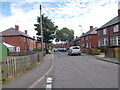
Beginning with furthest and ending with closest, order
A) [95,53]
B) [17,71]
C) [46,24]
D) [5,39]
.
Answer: [5,39]
[46,24]
[95,53]
[17,71]

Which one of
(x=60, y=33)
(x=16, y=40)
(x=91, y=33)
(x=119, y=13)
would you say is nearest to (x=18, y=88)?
(x=119, y=13)

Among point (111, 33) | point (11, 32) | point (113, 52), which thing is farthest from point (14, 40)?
point (113, 52)

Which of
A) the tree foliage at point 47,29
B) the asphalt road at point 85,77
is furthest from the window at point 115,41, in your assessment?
the asphalt road at point 85,77

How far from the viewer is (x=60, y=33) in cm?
8819

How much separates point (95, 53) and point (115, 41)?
28.8ft

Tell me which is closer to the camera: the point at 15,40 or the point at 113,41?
the point at 113,41

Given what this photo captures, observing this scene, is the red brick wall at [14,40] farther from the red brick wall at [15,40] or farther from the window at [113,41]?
the window at [113,41]

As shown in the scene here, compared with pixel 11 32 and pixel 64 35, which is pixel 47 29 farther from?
pixel 64 35

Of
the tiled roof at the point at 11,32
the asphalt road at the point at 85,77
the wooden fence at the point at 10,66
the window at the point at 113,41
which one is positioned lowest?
the asphalt road at the point at 85,77

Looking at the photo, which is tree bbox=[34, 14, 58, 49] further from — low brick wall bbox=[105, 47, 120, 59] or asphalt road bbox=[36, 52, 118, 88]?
asphalt road bbox=[36, 52, 118, 88]

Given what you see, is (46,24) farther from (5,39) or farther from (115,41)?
(115,41)

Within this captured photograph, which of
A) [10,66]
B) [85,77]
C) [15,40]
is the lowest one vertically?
[85,77]

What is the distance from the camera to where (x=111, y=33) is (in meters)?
36.7

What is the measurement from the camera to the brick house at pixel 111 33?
3372 cm
